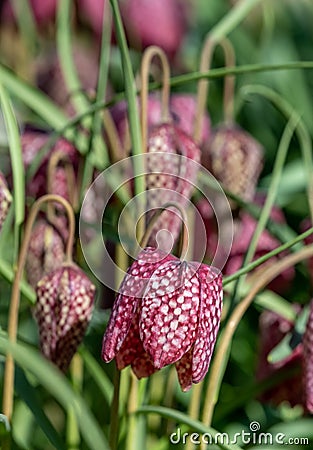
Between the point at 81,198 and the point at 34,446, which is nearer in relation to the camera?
the point at 81,198

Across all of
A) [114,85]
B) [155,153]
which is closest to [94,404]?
[155,153]

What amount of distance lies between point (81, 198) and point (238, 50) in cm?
144

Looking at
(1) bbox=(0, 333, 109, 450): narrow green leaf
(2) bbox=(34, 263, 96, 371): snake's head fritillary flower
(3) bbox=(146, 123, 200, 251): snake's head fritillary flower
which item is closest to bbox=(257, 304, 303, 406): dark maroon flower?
(3) bbox=(146, 123, 200, 251): snake's head fritillary flower

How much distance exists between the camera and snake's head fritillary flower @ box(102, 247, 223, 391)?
3.99ft

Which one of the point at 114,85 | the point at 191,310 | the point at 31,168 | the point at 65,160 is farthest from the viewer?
the point at 114,85

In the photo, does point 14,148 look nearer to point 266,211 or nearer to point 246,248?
point 266,211

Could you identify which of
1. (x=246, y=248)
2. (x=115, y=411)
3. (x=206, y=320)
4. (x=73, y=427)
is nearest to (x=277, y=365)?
(x=246, y=248)

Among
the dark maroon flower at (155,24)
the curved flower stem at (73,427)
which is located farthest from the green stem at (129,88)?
the dark maroon flower at (155,24)

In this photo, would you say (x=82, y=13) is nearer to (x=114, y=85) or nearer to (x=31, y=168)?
(x=114, y=85)

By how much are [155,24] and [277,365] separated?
5.09 feet

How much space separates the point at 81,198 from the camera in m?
Result: 1.67

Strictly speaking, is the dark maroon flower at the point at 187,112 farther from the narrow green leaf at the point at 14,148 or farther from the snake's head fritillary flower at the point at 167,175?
the narrow green leaf at the point at 14,148

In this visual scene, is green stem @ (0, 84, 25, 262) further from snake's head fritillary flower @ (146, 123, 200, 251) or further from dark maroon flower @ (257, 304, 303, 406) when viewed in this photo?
dark maroon flower @ (257, 304, 303, 406)

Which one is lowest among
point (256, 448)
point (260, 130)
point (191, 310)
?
point (191, 310)
